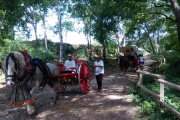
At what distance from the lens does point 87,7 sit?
17.3m

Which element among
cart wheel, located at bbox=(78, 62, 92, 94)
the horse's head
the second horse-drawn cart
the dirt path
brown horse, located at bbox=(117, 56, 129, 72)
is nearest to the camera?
the horse's head

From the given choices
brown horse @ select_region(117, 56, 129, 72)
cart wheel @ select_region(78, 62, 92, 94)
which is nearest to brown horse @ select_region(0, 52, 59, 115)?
cart wheel @ select_region(78, 62, 92, 94)

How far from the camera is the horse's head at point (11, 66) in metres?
3.71

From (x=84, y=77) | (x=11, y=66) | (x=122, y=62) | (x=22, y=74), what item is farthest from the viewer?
(x=122, y=62)

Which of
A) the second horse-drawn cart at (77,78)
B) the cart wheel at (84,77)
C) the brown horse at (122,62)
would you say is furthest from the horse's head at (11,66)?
the brown horse at (122,62)

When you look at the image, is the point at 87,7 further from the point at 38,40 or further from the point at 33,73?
the point at 33,73

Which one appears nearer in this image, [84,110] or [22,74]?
[22,74]

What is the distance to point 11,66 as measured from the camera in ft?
12.3

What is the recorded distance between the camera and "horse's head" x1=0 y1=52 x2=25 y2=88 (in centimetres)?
371

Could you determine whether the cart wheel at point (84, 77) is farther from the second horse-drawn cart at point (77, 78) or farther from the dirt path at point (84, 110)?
the dirt path at point (84, 110)

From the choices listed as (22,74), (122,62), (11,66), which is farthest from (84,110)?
(122,62)

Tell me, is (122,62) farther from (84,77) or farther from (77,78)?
(77,78)

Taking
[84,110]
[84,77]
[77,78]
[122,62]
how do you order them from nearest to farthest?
[84,110] < [77,78] < [84,77] < [122,62]

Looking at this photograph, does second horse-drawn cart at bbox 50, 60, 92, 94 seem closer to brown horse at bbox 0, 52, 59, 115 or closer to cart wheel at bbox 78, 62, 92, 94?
cart wheel at bbox 78, 62, 92, 94
